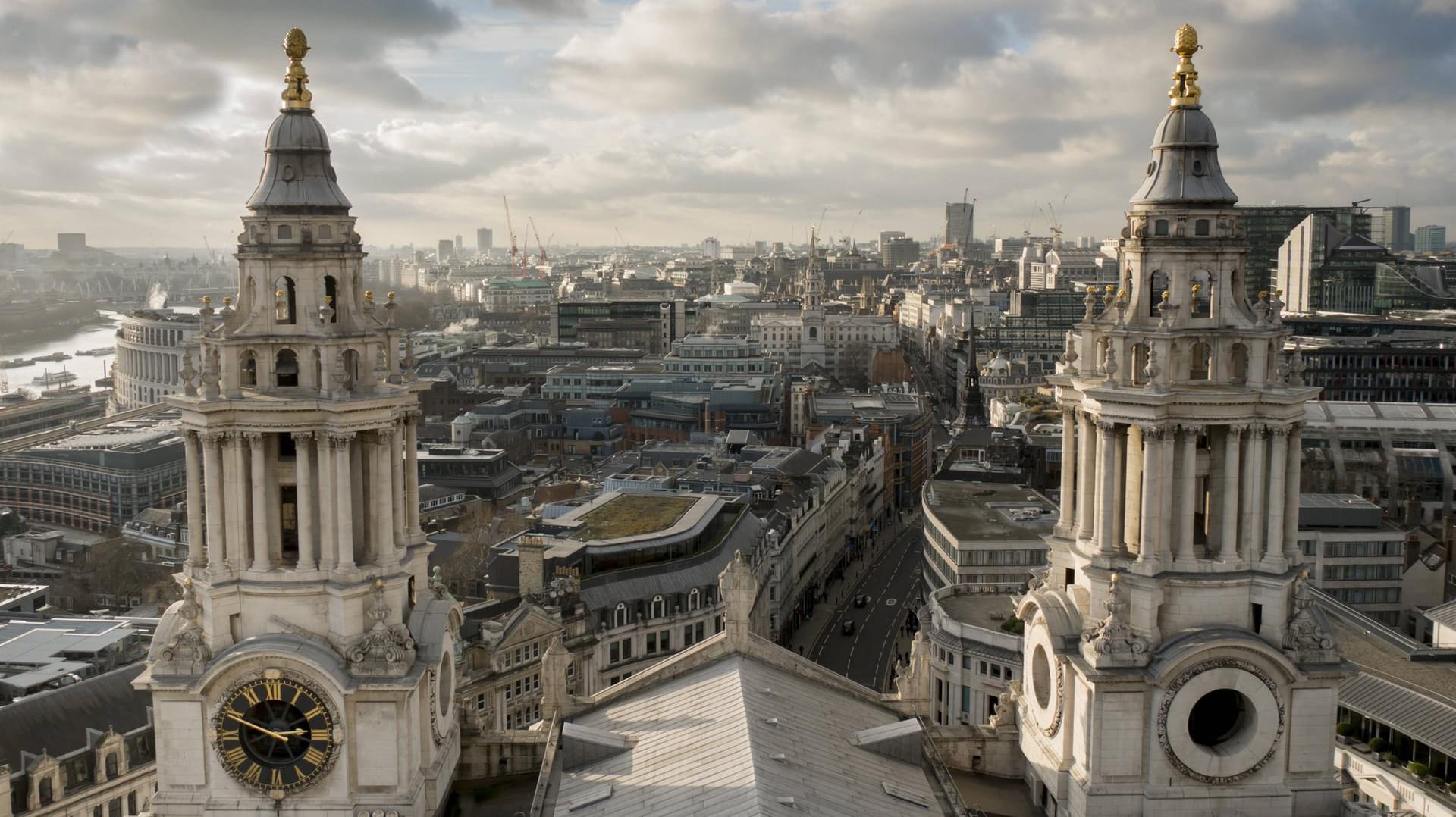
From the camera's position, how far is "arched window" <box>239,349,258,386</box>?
39.4 m

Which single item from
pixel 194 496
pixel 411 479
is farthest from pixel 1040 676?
pixel 194 496

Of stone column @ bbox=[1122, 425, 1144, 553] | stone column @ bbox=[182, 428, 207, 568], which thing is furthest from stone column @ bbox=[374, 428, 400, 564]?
stone column @ bbox=[1122, 425, 1144, 553]

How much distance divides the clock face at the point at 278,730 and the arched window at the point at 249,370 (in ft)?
27.3

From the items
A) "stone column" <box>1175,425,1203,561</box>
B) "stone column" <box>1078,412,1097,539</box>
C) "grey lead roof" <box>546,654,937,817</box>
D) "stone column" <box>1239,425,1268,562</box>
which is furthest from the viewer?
"stone column" <box>1078,412,1097,539</box>

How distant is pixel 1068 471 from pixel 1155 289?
6.36 metres

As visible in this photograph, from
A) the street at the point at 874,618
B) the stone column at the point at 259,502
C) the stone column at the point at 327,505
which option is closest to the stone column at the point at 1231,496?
the stone column at the point at 327,505

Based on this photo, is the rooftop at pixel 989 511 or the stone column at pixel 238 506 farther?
the rooftop at pixel 989 511

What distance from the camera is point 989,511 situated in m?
118

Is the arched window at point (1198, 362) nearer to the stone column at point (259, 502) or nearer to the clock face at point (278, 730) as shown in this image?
the clock face at point (278, 730)

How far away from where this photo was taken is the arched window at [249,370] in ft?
129

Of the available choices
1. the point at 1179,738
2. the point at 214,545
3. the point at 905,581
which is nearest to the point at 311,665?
the point at 214,545

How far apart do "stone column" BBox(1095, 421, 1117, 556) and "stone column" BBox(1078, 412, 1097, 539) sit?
750mm

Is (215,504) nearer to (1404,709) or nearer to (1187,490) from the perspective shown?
(1187,490)

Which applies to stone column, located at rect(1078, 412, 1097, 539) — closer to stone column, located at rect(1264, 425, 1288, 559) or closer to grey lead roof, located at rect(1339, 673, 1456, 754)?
stone column, located at rect(1264, 425, 1288, 559)
